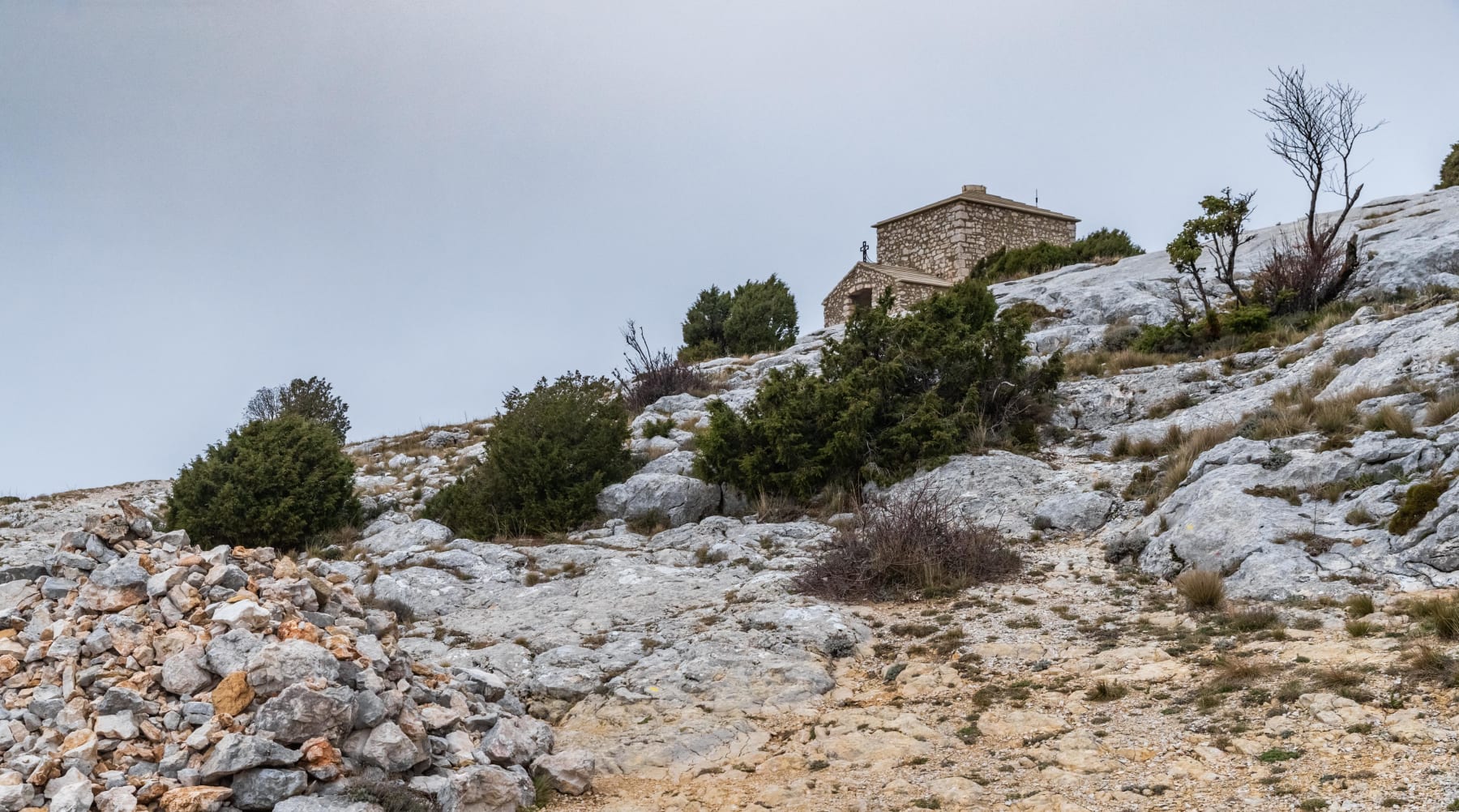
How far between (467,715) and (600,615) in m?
2.92

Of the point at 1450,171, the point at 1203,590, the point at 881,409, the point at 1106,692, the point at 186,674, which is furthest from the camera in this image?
the point at 1450,171

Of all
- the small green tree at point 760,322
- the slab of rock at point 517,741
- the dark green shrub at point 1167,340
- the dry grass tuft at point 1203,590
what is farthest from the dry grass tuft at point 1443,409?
the small green tree at point 760,322

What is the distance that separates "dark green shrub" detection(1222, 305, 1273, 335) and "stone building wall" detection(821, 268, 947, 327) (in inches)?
572

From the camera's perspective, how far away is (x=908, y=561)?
31.0 feet

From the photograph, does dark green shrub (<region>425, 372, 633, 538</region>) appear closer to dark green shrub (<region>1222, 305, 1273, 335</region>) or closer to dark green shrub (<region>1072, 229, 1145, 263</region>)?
dark green shrub (<region>1222, 305, 1273, 335</region>)

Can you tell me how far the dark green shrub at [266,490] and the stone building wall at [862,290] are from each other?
2100 centimetres

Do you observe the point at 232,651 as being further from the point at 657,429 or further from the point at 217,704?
the point at 657,429

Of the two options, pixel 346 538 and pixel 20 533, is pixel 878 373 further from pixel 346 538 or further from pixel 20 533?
pixel 20 533

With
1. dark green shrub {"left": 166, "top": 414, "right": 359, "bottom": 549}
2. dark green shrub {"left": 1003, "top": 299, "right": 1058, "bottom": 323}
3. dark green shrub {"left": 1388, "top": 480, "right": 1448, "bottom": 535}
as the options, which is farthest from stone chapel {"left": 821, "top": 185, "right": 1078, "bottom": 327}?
dark green shrub {"left": 1388, "top": 480, "right": 1448, "bottom": 535}

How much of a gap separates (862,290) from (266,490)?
81.5 ft

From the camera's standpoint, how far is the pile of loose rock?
17.0ft

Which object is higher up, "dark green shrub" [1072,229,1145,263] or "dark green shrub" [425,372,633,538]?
"dark green shrub" [1072,229,1145,263]

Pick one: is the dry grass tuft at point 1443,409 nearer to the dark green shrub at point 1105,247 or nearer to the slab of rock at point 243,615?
the slab of rock at point 243,615

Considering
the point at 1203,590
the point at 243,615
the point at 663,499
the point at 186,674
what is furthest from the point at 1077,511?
the point at 186,674
